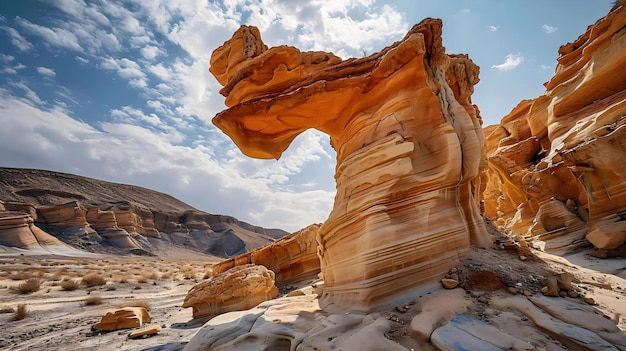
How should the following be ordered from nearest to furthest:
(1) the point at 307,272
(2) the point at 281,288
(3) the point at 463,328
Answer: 1. (3) the point at 463,328
2. (2) the point at 281,288
3. (1) the point at 307,272

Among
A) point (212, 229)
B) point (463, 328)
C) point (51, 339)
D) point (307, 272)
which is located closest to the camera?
point (463, 328)

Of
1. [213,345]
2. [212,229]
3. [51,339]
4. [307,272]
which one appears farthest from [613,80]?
[212,229]

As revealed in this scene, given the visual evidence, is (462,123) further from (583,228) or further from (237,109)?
(583,228)

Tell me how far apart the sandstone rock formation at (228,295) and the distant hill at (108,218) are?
133ft

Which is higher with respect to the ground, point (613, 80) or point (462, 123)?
point (613, 80)

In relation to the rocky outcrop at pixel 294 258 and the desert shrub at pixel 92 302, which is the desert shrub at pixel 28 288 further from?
the rocky outcrop at pixel 294 258

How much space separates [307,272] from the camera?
45.1 feet

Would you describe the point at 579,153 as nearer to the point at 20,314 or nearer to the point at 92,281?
the point at 20,314

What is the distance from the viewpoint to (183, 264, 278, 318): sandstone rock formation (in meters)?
8.40

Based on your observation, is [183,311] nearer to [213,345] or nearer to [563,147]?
[213,345]

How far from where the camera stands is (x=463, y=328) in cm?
338

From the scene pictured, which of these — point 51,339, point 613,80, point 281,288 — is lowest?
point 281,288

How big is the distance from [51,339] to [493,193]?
25.2 m

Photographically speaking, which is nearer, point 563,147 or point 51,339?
point 51,339
